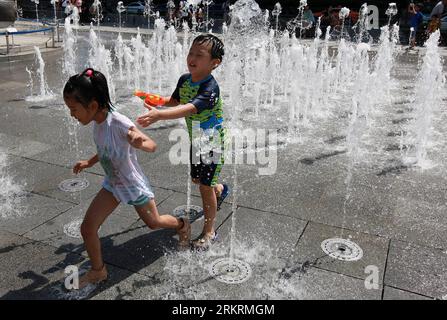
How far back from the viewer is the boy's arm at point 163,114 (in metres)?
2.51

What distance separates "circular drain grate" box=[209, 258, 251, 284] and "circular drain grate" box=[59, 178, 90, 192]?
184 cm

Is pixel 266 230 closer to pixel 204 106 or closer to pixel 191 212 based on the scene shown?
pixel 191 212

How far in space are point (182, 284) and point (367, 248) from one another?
1.48 meters

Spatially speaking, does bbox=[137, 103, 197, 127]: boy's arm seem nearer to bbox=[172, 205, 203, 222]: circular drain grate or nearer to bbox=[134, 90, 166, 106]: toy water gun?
bbox=[134, 90, 166, 106]: toy water gun

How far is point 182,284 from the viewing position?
287 centimetres

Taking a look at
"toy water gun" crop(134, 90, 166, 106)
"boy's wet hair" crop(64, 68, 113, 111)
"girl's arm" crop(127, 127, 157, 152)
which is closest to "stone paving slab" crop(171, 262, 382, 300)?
"girl's arm" crop(127, 127, 157, 152)

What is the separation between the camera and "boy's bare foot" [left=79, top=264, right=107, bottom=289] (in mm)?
2829

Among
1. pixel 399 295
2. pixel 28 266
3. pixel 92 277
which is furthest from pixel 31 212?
pixel 399 295

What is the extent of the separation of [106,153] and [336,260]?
1822mm

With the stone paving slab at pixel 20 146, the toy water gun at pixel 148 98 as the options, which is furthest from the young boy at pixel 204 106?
the stone paving slab at pixel 20 146

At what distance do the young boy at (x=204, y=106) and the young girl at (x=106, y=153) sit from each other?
0.26 m
